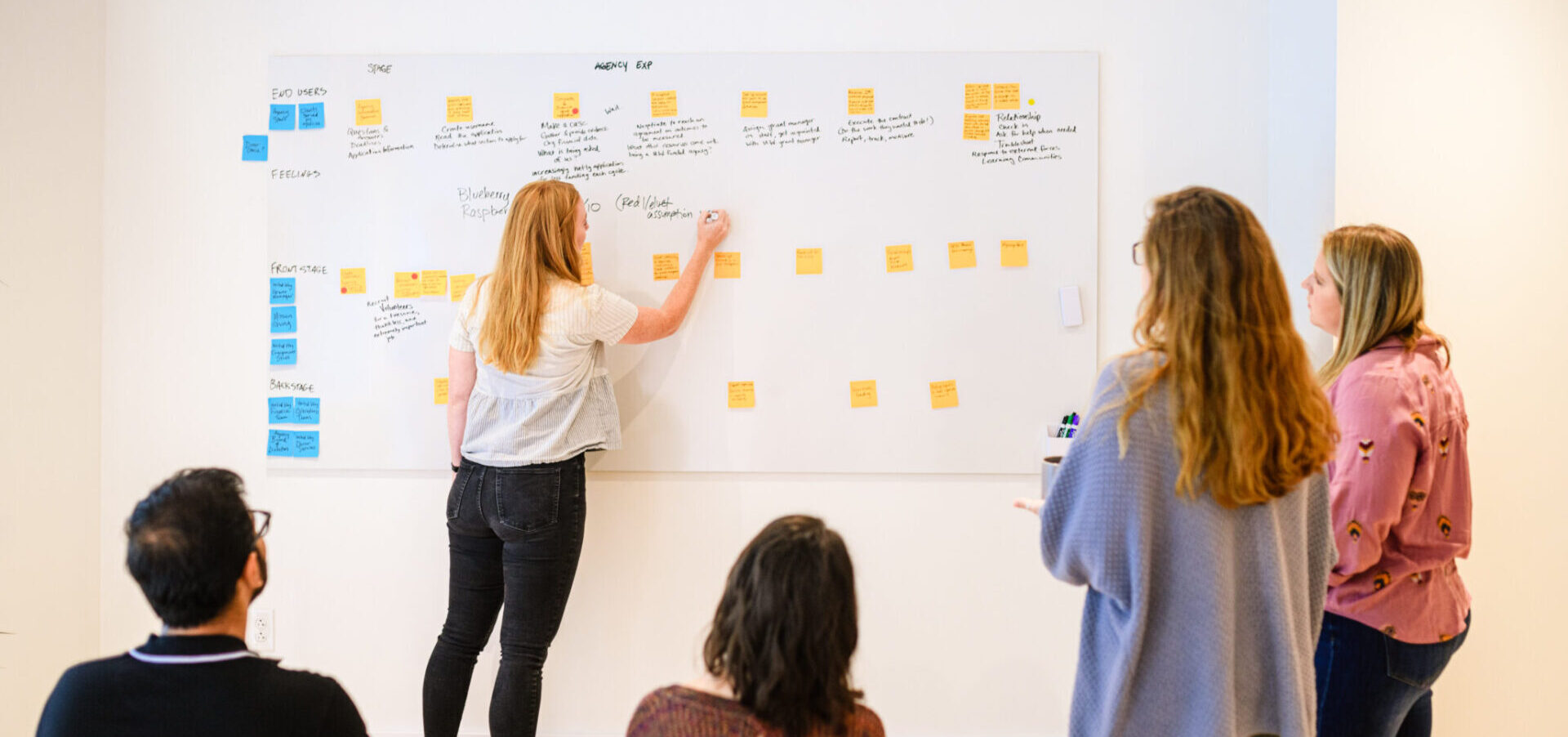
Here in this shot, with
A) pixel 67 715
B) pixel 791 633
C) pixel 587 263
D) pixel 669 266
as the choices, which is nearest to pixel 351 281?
pixel 587 263

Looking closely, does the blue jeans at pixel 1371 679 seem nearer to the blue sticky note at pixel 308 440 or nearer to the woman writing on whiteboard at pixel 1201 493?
the woman writing on whiteboard at pixel 1201 493

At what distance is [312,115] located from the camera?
275 cm

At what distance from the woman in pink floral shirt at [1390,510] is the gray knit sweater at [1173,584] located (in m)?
0.37

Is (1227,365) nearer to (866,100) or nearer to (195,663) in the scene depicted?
(195,663)

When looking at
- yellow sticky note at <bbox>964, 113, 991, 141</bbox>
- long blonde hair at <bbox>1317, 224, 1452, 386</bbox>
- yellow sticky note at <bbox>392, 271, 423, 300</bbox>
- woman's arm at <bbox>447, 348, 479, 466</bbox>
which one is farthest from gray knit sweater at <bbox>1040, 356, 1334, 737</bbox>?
yellow sticky note at <bbox>392, 271, 423, 300</bbox>

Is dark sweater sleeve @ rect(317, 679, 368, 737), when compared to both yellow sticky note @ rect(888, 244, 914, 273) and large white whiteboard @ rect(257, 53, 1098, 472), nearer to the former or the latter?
large white whiteboard @ rect(257, 53, 1098, 472)

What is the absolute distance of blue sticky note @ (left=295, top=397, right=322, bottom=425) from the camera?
2781 millimetres

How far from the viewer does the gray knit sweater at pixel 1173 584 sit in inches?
52.2

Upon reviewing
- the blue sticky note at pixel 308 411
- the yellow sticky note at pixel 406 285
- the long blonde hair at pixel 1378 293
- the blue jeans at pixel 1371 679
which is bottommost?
the blue jeans at pixel 1371 679

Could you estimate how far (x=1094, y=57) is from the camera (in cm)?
272

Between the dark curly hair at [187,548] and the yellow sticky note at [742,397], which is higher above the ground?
the yellow sticky note at [742,397]

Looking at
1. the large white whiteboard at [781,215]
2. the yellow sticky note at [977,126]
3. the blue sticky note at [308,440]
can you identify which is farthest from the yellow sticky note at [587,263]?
the yellow sticky note at [977,126]

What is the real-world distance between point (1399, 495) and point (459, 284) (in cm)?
235

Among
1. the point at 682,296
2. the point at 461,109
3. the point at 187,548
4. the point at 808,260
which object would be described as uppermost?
the point at 461,109
